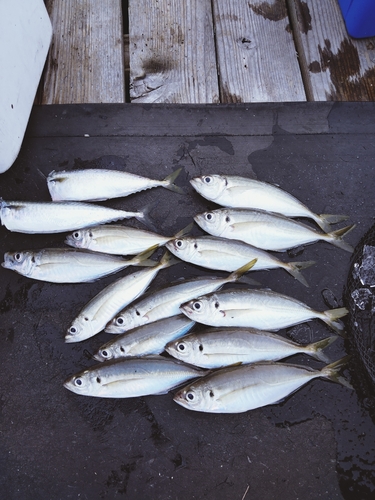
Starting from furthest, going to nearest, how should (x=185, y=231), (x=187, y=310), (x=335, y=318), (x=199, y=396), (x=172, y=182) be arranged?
(x=172, y=182) → (x=185, y=231) → (x=335, y=318) → (x=187, y=310) → (x=199, y=396)

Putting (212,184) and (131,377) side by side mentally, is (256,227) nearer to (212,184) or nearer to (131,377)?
(212,184)

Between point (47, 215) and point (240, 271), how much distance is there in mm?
1086

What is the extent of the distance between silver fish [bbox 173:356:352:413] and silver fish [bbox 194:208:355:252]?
66 centimetres

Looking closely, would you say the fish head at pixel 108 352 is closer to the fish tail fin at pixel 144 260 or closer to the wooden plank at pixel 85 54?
the fish tail fin at pixel 144 260

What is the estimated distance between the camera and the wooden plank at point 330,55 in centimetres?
285

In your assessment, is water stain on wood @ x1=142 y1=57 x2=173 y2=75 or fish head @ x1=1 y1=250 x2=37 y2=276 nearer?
fish head @ x1=1 y1=250 x2=37 y2=276

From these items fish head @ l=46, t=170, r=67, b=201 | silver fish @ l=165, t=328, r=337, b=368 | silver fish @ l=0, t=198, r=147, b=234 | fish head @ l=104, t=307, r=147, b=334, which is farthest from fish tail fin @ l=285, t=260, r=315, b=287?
fish head @ l=46, t=170, r=67, b=201

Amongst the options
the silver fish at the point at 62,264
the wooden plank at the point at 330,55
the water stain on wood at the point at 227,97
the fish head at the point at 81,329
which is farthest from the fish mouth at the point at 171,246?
the wooden plank at the point at 330,55

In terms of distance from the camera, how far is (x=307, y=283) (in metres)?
2.40

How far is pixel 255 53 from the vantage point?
9.64ft

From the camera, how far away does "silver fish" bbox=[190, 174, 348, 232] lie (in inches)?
95.4

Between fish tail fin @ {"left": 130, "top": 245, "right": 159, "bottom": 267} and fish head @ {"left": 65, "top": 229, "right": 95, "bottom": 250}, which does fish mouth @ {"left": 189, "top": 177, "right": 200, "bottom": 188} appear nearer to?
fish tail fin @ {"left": 130, "top": 245, "right": 159, "bottom": 267}

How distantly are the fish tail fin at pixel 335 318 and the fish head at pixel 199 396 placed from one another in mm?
710

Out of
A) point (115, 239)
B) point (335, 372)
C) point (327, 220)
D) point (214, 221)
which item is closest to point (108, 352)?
point (115, 239)
